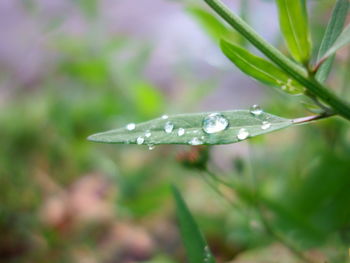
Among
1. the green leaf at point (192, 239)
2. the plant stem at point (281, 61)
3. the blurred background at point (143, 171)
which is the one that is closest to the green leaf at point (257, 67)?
the plant stem at point (281, 61)

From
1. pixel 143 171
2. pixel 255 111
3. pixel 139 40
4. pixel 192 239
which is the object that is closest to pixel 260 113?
pixel 255 111

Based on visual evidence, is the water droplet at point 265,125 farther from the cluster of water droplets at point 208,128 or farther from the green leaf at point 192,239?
the green leaf at point 192,239

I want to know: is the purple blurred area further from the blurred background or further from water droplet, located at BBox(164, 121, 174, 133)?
water droplet, located at BBox(164, 121, 174, 133)

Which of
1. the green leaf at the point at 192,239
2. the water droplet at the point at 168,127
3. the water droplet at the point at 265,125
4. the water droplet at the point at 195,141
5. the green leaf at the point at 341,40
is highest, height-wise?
the green leaf at the point at 341,40

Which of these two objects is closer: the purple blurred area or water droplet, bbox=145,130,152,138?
water droplet, bbox=145,130,152,138

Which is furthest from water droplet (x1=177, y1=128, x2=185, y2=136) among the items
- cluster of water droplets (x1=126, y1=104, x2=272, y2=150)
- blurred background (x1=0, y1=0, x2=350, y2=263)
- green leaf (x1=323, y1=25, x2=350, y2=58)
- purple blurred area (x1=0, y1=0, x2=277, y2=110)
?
purple blurred area (x1=0, y1=0, x2=277, y2=110)

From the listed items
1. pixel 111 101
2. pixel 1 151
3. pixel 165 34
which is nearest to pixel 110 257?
pixel 111 101
